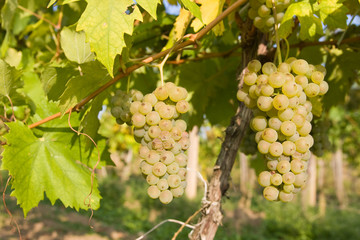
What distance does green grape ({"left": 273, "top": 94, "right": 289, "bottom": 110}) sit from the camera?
78 centimetres

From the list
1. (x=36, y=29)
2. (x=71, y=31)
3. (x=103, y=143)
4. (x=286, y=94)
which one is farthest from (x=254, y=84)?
(x=36, y=29)

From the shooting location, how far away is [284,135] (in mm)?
830

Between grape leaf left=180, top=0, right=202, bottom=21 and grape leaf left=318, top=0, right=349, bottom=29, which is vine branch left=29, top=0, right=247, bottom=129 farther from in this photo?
grape leaf left=318, top=0, right=349, bottom=29

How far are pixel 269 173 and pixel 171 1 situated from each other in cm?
82

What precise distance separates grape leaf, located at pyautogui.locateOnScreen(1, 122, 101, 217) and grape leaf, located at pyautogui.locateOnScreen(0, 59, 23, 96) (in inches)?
6.1

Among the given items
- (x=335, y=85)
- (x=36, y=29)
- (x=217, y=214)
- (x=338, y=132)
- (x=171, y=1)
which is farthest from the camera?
(x=338, y=132)

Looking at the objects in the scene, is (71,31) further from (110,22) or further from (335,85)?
(335,85)

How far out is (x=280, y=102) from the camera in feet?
2.55

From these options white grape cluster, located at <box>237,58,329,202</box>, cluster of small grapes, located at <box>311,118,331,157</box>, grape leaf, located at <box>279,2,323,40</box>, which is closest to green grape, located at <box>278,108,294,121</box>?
white grape cluster, located at <box>237,58,329,202</box>

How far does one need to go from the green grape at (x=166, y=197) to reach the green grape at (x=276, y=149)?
0.86ft

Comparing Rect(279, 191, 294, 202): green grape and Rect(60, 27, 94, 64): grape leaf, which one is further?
Rect(60, 27, 94, 64): grape leaf

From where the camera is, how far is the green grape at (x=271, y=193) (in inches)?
32.0

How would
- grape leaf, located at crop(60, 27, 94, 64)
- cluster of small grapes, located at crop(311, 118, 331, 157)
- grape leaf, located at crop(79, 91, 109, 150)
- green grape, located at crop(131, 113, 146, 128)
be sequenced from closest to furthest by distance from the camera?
green grape, located at crop(131, 113, 146, 128) < grape leaf, located at crop(79, 91, 109, 150) < grape leaf, located at crop(60, 27, 94, 64) < cluster of small grapes, located at crop(311, 118, 331, 157)

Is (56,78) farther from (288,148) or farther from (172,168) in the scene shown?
(288,148)
